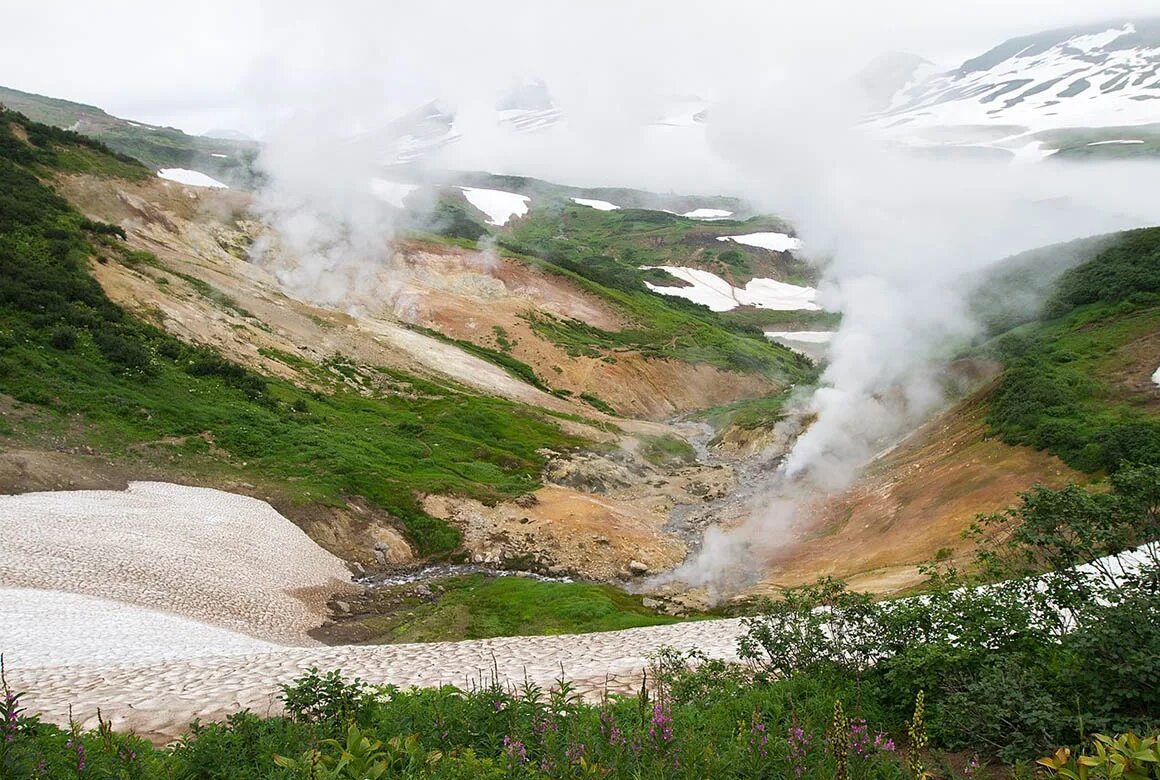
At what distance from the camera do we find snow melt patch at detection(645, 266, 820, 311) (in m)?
145

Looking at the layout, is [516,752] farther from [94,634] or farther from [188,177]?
[188,177]

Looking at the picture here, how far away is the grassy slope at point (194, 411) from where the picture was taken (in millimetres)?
31031

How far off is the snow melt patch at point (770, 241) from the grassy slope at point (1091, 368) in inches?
5451

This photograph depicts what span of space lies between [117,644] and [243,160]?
5182 inches

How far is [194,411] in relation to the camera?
34.5 m

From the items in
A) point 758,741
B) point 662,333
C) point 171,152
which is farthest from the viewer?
point 171,152

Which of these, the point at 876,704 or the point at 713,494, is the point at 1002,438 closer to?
the point at 713,494

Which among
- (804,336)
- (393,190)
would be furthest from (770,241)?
(393,190)

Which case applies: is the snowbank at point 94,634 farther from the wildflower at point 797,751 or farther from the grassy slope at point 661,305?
the grassy slope at point 661,305

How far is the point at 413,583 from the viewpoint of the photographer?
27766 mm

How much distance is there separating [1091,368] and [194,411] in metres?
40.9

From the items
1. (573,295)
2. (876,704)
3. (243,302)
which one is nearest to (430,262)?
(573,295)

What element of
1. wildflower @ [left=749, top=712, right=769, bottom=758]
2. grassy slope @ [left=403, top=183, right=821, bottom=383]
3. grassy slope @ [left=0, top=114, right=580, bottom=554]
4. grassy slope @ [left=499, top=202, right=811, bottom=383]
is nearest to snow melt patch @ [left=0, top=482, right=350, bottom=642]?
grassy slope @ [left=0, top=114, right=580, bottom=554]

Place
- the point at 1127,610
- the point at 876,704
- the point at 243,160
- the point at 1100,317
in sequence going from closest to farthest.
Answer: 1. the point at 1127,610
2. the point at 876,704
3. the point at 1100,317
4. the point at 243,160
